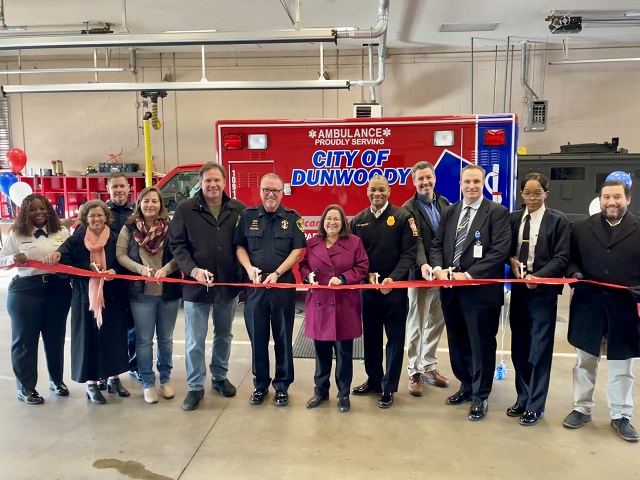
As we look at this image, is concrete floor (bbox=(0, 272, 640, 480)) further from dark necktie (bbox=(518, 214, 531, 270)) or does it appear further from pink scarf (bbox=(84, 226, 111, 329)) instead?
dark necktie (bbox=(518, 214, 531, 270))

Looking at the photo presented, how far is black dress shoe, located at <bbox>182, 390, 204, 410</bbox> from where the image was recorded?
395 cm

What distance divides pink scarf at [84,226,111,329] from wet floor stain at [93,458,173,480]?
1092 millimetres

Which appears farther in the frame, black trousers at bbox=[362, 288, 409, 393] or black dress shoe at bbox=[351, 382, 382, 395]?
black dress shoe at bbox=[351, 382, 382, 395]

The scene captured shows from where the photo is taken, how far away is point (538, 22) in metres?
9.30

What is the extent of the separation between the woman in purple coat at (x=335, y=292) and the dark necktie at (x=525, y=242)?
1165 millimetres

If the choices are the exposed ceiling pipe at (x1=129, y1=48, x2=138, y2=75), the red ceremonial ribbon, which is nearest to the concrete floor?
the red ceremonial ribbon

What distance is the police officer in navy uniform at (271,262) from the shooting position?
3834 mm

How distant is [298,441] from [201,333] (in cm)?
119

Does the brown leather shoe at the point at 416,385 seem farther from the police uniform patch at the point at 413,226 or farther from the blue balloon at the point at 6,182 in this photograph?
the blue balloon at the point at 6,182

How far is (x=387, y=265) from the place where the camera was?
12.8 feet

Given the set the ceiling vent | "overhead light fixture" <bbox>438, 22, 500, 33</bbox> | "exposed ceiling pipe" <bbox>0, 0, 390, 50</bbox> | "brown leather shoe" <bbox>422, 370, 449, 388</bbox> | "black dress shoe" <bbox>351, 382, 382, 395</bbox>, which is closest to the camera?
"black dress shoe" <bbox>351, 382, 382, 395</bbox>

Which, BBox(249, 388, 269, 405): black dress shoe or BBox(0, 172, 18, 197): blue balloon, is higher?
BBox(0, 172, 18, 197): blue balloon

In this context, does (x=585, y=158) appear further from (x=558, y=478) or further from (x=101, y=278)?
(x=101, y=278)

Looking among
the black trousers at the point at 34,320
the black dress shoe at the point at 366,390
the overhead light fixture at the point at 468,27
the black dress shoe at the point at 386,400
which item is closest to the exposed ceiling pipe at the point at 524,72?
the overhead light fixture at the point at 468,27
